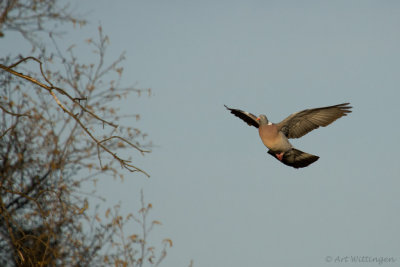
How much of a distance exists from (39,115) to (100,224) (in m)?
1.67

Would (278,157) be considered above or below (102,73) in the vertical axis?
below

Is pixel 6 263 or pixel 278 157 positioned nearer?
pixel 278 157

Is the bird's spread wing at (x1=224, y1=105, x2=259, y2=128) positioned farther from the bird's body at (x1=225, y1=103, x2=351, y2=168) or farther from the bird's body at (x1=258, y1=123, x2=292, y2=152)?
the bird's body at (x1=258, y1=123, x2=292, y2=152)

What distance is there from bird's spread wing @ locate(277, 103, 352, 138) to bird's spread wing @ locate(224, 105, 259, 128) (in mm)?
370

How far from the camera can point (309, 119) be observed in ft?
19.7

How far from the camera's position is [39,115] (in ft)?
23.1

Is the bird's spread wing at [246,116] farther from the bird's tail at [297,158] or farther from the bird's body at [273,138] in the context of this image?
the bird's tail at [297,158]

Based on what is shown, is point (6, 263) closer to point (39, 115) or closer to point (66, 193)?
point (39, 115)

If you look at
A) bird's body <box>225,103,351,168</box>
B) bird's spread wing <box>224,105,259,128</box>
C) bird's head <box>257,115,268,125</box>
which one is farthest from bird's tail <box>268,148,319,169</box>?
bird's spread wing <box>224,105,259,128</box>

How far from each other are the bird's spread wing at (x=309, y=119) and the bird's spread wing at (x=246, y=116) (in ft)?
1.21

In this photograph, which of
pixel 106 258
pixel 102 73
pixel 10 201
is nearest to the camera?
pixel 106 258

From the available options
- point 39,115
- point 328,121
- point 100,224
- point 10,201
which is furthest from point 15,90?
point 328,121

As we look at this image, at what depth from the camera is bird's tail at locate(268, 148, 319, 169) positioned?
18.7ft

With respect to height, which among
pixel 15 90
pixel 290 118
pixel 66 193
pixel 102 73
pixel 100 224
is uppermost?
pixel 102 73
